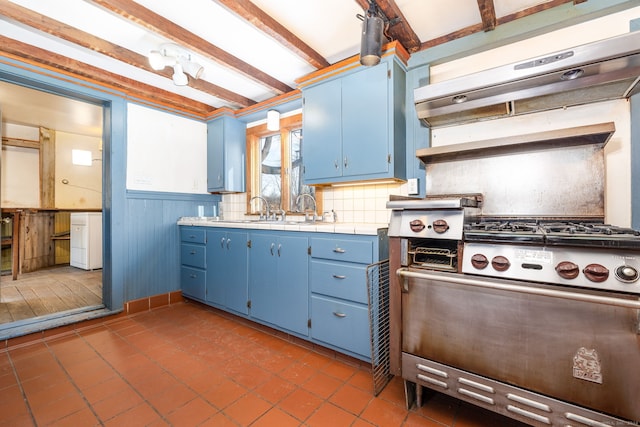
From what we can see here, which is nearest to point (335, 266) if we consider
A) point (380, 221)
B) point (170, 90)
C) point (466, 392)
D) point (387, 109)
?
point (380, 221)

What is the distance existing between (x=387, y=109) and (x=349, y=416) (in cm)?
191

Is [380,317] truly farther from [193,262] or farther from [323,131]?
[193,262]

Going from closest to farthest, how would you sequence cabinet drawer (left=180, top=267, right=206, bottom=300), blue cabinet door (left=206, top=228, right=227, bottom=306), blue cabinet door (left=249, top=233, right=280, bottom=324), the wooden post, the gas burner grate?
the gas burner grate
blue cabinet door (left=249, top=233, right=280, bottom=324)
blue cabinet door (left=206, top=228, right=227, bottom=306)
cabinet drawer (left=180, top=267, right=206, bottom=300)
the wooden post

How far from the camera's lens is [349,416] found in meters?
1.40

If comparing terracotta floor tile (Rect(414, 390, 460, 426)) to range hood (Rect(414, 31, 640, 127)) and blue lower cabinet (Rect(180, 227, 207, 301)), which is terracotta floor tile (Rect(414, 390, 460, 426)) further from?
blue lower cabinet (Rect(180, 227, 207, 301))

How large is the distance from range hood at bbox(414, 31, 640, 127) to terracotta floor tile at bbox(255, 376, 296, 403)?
6.25ft

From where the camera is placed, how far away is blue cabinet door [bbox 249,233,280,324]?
224 centimetres

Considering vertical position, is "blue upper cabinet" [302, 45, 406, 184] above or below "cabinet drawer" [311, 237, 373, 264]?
above

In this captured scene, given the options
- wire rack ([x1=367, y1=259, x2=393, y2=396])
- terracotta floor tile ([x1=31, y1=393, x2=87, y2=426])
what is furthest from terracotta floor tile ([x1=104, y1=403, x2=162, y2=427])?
wire rack ([x1=367, y1=259, x2=393, y2=396])

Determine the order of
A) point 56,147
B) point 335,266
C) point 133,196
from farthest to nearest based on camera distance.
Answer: point 56,147, point 133,196, point 335,266

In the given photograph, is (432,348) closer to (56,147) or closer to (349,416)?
(349,416)

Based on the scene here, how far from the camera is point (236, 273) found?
2520 millimetres

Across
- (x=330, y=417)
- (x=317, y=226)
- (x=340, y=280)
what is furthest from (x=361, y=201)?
(x=330, y=417)

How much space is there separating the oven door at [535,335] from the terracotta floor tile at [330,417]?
0.48m
